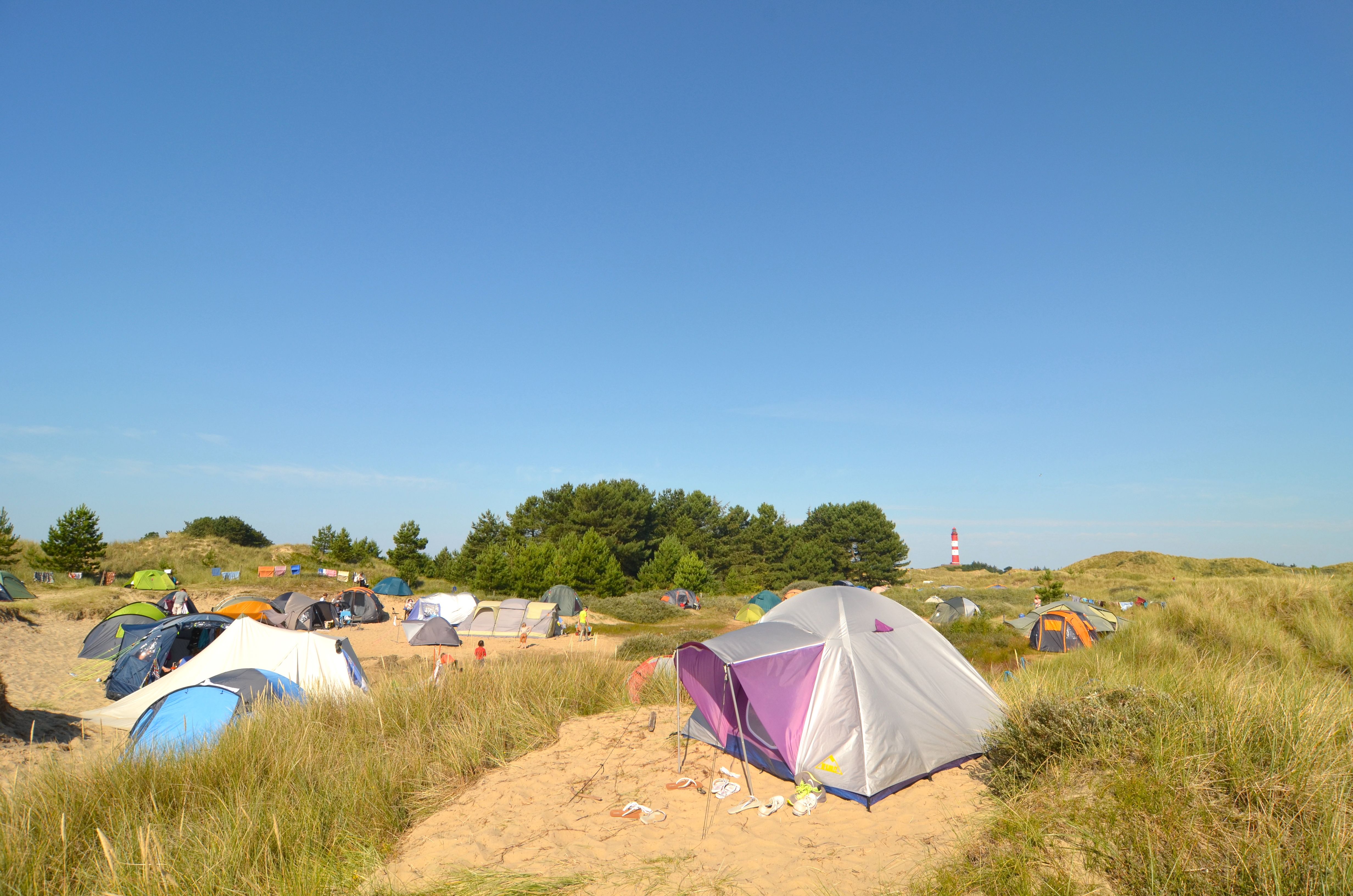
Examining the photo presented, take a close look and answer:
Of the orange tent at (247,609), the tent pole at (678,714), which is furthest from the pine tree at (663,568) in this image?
the tent pole at (678,714)

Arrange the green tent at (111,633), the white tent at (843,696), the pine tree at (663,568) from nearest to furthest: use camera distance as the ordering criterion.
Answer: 1. the white tent at (843,696)
2. the green tent at (111,633)
3. the pine tree at (663,568)

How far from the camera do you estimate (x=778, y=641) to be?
7.88 m

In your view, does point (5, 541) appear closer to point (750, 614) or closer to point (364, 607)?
point (364, 607)

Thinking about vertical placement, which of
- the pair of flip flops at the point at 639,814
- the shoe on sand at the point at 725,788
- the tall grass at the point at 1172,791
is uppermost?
the tall grass at the point at 1172,791

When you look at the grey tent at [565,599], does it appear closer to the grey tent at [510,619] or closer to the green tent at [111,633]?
the grey tent at [510,619]

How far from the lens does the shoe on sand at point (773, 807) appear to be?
6570 mm

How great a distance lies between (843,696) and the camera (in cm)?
739

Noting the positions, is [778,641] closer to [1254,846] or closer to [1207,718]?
[1207,718]

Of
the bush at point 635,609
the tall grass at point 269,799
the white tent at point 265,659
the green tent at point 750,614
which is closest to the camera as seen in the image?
the tall grass at point 269,799

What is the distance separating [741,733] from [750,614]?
26.8m

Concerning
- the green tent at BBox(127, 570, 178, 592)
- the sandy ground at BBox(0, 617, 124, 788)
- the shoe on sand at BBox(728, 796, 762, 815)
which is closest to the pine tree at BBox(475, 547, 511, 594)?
the green tent at BBox(127, 570, 178, 592)

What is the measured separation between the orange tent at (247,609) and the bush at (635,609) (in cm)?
1429

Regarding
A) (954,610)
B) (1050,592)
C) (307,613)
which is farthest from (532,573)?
(1050,592)

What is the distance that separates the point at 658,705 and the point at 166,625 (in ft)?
47.3
